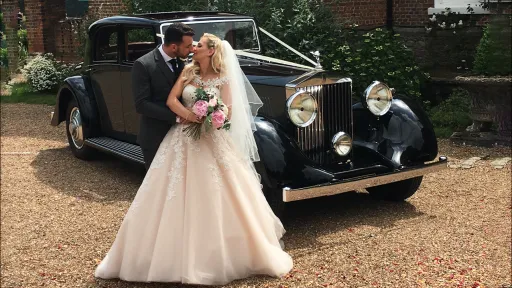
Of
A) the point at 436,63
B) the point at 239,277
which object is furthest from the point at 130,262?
the point at 436,63

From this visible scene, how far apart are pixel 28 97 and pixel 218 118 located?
36.9ft

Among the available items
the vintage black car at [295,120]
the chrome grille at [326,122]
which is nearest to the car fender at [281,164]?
the vintage black car at [295,120]

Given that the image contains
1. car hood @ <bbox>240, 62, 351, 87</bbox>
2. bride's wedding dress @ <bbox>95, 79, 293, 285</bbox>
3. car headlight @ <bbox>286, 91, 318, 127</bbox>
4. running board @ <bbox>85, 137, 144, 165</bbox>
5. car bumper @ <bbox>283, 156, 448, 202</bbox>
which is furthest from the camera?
running board @ <bbox>85, 137, 144, 165</bbox>

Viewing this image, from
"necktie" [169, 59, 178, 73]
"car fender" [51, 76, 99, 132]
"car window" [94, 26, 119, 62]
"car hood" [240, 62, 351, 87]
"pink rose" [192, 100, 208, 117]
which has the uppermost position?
"car window" [94, 26, 119, 62]

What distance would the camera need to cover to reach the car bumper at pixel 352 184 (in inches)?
207

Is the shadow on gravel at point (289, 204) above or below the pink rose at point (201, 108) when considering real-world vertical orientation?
below

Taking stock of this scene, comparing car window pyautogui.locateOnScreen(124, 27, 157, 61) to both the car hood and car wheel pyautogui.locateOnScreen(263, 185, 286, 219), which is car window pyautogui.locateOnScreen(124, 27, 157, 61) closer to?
the car hood

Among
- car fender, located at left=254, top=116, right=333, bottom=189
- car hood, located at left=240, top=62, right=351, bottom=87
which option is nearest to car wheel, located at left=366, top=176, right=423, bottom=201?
car hood, located at left=240, top=62, right=351, bottom=87

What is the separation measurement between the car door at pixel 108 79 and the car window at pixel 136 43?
0.15m

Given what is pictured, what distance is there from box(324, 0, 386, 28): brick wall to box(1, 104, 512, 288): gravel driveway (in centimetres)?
458

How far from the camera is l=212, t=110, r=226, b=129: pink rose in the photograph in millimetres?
4586

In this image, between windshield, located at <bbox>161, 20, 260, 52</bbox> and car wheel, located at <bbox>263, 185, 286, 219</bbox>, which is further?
windshield, located at <bbox>161, 20, 260, 52</bbox>

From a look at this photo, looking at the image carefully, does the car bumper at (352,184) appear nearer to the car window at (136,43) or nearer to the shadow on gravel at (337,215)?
the shadow on gravel at (337,215)

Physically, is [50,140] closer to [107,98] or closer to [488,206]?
[107,98]
